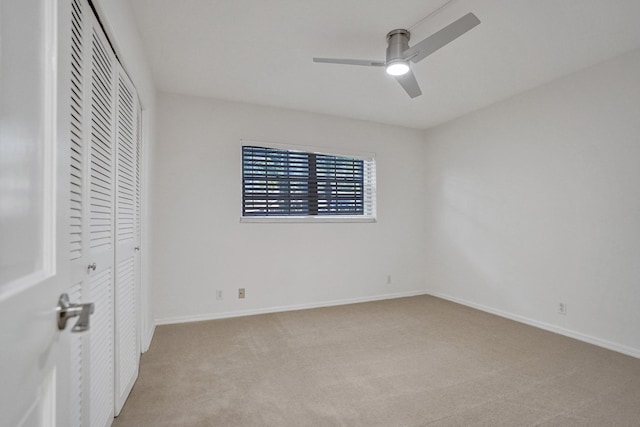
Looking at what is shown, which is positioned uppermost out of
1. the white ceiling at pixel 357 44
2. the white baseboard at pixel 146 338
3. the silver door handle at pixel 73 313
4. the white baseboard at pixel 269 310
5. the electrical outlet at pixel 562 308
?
the white ceiling at pixel 357 44

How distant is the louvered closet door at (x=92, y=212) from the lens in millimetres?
1168

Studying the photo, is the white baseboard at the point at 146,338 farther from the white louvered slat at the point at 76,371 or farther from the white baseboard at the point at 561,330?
the white baseboard at the point at 561,330

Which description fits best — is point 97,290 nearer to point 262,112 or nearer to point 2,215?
point 2,215

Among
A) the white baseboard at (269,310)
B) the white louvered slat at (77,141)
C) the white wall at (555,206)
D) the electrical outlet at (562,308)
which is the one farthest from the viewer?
the white baseboard at (269,310)

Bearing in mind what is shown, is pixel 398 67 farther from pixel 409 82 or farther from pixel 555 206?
pixel 555 206

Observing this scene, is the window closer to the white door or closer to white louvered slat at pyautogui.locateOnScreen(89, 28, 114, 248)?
white louvered slat at pyautogui.locateOnScreen(89, 28, 114, 248)

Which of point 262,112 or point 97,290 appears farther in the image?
point 262,112

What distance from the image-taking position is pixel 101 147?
4.97 feet

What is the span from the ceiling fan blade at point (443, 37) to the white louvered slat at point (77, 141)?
1.76 meters

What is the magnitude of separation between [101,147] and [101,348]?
0.95 meters

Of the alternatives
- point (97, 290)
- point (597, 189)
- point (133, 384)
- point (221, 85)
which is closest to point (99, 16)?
point (97, 290)

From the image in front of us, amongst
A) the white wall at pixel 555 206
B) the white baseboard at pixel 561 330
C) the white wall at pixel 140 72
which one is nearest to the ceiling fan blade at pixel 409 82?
the white wall at pixel 555 206

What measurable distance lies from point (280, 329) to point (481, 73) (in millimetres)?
3176

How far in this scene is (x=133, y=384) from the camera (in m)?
2.10
